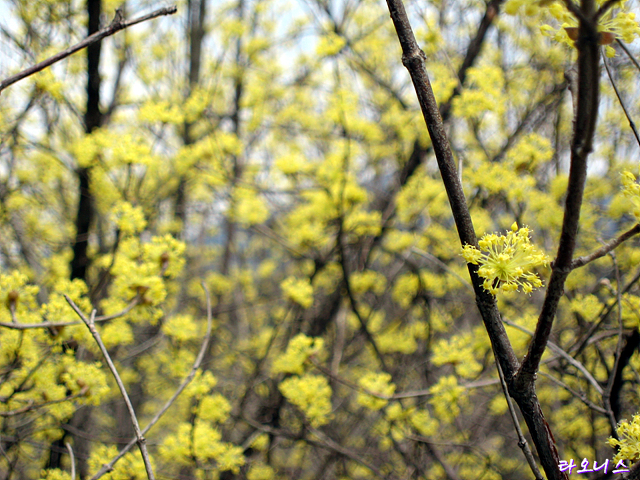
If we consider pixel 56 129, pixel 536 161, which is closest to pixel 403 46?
pixel 536 161

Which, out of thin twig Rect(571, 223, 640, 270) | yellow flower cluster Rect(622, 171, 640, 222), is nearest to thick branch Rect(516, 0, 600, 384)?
thin twig Rect(571, 223, 640, 270)

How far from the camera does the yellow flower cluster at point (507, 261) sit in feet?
3.58

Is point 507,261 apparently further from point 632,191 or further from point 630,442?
point 630,442

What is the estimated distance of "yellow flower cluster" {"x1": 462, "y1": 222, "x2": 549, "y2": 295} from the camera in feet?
3.58

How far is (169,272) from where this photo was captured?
2008 mm

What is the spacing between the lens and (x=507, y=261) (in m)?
1.14

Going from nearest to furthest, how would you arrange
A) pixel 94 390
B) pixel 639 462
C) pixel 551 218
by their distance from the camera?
pixel 639 462 < pixel 94 390 < pixel 551 218

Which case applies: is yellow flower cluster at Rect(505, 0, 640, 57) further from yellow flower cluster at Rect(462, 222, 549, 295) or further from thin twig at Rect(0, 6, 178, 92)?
thin twig at Rect(0, 6, 178, 92)

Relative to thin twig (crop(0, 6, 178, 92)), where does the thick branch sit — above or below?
below

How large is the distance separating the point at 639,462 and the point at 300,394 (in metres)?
1.55

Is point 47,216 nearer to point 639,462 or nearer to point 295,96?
point 295,96

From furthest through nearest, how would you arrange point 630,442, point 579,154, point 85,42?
point 85,42 → point 630,442 → point 579,154

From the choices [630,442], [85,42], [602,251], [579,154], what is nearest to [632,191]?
[602,251]

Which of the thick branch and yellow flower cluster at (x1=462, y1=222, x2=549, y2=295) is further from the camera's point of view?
yellow flower cluster at (x1=462, y1=222, x2=549, y2=295)
